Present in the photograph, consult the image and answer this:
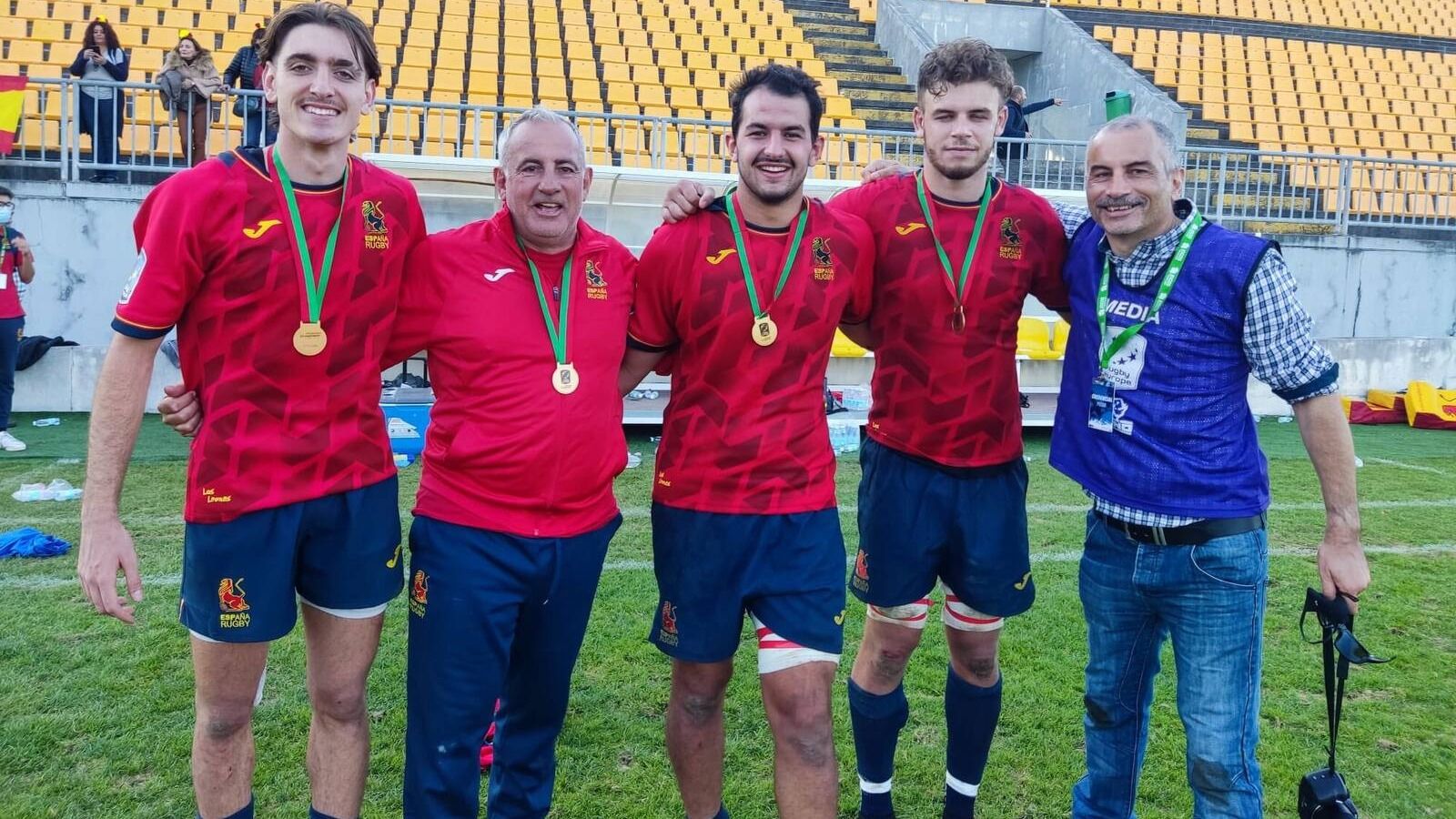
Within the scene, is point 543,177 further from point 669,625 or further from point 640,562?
point 640,562

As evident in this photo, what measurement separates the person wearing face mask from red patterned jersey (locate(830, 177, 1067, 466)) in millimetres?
8033

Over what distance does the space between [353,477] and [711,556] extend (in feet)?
3.22

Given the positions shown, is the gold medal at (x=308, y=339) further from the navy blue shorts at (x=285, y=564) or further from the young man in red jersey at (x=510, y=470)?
Answer: the navy blue shorts at (x=285, y=564)

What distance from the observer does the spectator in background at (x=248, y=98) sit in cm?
1115

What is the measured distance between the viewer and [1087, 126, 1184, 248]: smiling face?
274cm

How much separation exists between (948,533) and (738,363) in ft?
2.96

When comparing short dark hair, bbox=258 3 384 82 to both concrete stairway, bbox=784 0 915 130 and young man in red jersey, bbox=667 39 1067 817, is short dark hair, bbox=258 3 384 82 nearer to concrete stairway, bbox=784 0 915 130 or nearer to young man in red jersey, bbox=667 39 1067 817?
young man in red jersey, bbox=667 39 1067 817

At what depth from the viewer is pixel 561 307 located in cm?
283

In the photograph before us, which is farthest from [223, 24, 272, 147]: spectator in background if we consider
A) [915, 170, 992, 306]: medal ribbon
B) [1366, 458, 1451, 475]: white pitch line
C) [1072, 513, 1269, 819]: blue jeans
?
[1366, 458, 1451, 475]: white pitch line

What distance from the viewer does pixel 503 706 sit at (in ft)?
9.68

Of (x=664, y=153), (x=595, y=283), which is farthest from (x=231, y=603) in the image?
(x=664, y=153)

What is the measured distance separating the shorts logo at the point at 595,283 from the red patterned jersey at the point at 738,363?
0.47 feet

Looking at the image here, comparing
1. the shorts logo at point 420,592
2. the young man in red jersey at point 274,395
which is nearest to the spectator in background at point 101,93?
the young man in red jersey at point 274,395

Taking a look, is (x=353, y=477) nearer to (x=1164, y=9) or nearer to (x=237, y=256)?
(x=237, y=256)
